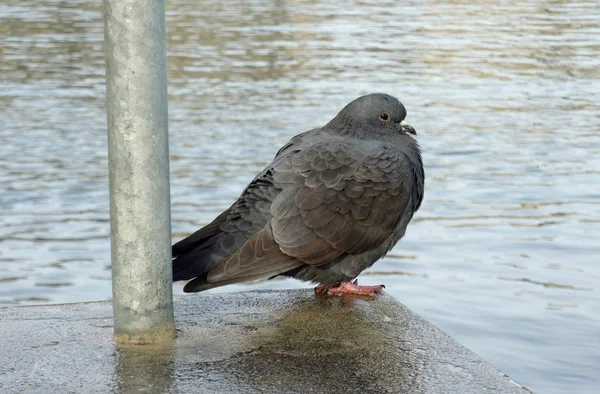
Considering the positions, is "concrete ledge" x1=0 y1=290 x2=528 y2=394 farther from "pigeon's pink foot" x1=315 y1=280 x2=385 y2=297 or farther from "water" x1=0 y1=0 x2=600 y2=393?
"water" x1=0 y1=0 x2=600 y2=393

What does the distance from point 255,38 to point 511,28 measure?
5791 millimetres

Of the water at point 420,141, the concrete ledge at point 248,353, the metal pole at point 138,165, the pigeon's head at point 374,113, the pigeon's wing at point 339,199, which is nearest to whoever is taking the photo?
the concrete ledge at point 248,353

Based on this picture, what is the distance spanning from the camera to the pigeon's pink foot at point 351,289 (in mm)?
5566

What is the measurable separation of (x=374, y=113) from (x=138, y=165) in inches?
76.7

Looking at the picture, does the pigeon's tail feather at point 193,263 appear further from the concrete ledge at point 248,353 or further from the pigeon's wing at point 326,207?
the concrete ledge at point 248,353

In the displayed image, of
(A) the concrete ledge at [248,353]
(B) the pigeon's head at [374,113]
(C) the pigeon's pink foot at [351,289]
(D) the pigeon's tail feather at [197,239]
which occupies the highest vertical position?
(B) the pigeon's head at [374,113]

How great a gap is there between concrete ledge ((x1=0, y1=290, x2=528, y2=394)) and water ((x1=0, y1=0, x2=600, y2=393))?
234 centimetres

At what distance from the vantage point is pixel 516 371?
7.07m

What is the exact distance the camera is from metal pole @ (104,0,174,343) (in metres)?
4.34

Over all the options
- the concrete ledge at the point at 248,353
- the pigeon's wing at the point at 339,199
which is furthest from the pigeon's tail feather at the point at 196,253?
the pigeon's wing at the point at 339,199

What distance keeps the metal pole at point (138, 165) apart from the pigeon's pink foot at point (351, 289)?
125cm

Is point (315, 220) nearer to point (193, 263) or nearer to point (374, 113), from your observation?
point (193, 263)

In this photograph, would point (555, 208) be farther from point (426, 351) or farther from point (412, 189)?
point (426, 351)

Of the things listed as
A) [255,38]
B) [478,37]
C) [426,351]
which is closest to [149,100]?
[426,351]
